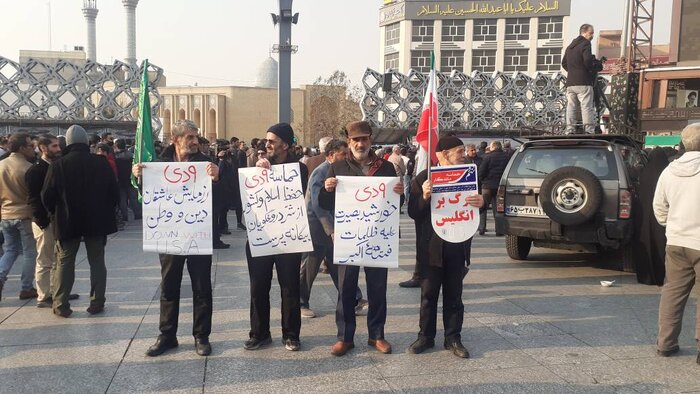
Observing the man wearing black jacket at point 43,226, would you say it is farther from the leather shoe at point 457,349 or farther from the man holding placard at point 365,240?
the leather shoe at point 457,349

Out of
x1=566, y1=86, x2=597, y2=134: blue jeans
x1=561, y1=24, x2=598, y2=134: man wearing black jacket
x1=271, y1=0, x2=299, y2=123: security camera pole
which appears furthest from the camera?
x1=271, y1=0, x2=299, y2=123: security camera pole

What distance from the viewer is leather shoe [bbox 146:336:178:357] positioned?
459 centimetres

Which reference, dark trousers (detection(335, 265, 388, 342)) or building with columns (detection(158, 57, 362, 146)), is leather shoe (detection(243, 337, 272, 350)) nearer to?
dark trousers (detection(335, 265, 388, 342))

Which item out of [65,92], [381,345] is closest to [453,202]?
[381,345]

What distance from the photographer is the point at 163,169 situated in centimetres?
477

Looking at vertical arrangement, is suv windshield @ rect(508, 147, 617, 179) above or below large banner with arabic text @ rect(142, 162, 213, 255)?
above

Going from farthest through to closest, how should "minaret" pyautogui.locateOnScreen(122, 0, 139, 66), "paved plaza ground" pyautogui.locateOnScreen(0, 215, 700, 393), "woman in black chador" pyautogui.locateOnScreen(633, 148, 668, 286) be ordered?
"minaret" pyautogui.locateOnScreen(122, 0, 139, 66), "woman in black chador" pyautogui.locateOnScreen(633, 148, 668, 286), "paved plaza ground" pyautogui.locateOnScreen(0, 215, 700, 393)

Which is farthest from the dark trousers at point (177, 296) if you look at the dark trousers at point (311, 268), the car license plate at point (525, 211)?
the car license plate at point (525, 211)

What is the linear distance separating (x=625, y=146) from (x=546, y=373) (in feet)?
16.8

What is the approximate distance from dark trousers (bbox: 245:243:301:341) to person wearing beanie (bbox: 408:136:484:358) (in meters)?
1.02

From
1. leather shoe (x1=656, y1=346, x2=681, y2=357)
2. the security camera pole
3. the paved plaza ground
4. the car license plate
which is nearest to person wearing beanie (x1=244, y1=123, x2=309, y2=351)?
the paved plaza ground

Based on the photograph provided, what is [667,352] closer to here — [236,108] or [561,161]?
[561,161]

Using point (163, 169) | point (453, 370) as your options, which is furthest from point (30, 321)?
point (453, 370)

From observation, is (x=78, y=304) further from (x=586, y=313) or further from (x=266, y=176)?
(x=586, y=313)
